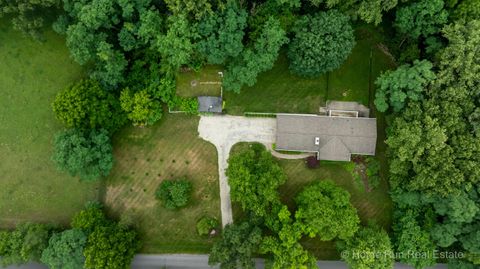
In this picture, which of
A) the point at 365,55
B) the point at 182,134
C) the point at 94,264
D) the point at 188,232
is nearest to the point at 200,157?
the point at 182,134

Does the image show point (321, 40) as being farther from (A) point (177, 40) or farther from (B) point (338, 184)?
(B) point (338, 184)

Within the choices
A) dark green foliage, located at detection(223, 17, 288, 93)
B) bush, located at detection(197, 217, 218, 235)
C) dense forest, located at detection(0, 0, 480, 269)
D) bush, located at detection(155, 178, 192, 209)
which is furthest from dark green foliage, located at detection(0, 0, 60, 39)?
bush, located at detection(197, 217, 218, 235)

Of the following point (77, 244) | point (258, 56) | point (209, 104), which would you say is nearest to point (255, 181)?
point (209, 104)

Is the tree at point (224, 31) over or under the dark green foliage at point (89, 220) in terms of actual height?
over

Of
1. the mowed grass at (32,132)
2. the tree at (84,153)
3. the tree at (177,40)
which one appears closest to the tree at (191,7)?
the tree at (177,40)

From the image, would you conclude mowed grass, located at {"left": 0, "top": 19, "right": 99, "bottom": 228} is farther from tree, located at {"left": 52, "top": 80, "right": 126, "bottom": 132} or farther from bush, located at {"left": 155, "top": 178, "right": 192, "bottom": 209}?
bush, located at {"left": 155, "top": 178, "right": 192, "bottom": 209}

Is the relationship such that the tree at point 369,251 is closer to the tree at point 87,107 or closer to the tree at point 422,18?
the tree at point 422,18
